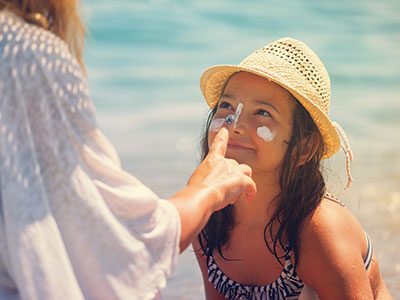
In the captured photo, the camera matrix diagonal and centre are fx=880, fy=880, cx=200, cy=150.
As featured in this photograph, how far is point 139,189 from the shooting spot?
234cm

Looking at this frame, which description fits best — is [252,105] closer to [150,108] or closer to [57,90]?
[57,90]

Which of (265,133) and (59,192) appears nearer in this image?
(59,192)

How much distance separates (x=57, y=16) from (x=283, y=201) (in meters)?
1.63

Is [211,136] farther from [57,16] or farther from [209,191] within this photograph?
[57,16]

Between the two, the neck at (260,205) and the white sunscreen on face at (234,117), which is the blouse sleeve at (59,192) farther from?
the neck at (260,205)

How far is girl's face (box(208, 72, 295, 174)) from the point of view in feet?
11.4

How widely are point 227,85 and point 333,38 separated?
7950 millimetres

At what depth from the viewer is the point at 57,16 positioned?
2.27m

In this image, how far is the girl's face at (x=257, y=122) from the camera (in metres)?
3.47

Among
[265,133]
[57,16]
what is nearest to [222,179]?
[57,16]

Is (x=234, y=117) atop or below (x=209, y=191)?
below

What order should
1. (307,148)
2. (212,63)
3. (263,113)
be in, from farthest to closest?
(212,63)
(307,148)
(263,113)

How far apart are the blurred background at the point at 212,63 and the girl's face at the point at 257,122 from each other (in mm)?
1203

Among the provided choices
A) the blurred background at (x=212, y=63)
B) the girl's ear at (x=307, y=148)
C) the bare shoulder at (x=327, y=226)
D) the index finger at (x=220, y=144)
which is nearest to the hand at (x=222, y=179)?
the index finger at (x=220, y=144)
